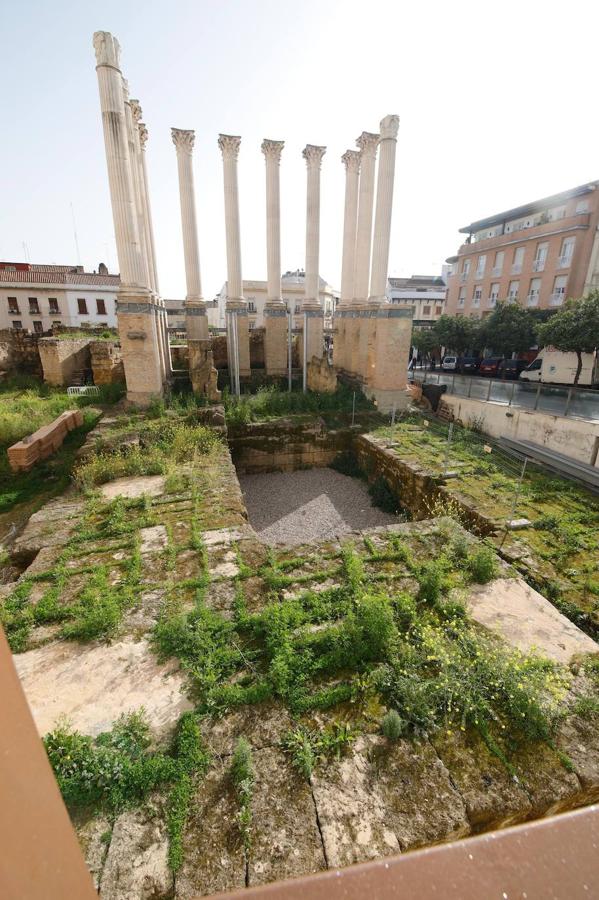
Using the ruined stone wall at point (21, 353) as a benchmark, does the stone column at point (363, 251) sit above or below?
above

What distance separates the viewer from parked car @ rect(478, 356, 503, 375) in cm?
2128

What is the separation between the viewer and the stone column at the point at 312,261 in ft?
45.9

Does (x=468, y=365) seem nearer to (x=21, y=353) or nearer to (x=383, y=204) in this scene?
(x=383, y=204)

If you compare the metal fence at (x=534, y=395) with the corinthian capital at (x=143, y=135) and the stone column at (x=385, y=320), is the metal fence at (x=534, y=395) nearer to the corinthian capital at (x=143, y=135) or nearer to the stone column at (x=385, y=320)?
the stone column at (x=385, y=320)

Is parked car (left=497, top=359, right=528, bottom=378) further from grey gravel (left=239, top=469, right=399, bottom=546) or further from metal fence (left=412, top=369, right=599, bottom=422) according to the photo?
grey gravel (left=239, top=469, right=399, bottom=546)

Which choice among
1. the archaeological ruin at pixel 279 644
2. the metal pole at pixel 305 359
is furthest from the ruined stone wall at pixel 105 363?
the metal pole at pixel 305 359

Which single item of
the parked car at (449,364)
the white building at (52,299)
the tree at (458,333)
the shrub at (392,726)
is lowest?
the shrub at (392,726)

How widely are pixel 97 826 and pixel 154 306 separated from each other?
11.4 meters

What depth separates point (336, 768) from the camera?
2947 millimetres

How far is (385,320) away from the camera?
1278 centimetres

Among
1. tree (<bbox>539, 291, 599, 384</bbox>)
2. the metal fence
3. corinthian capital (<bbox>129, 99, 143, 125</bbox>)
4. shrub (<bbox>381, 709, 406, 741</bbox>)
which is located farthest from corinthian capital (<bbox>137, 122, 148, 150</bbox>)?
shrub (<bbox>381, 709, 406, 741</bbox>)

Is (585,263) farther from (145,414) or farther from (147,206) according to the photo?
(145,414)

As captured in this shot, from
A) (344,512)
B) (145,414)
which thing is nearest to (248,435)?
(145,414)

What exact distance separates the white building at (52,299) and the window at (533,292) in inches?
1030
